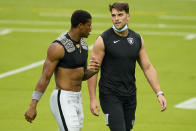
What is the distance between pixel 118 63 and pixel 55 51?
49.4 inches

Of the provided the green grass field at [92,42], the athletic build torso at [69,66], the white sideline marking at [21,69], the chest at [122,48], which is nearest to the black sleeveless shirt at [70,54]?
the athletic build torso at [69,66]

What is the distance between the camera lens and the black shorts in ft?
33.1

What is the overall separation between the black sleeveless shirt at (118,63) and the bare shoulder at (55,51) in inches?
38.5

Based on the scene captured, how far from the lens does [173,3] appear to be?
37.3m

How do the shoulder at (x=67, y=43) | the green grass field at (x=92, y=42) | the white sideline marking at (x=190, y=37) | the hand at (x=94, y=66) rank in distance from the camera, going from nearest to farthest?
the shoulder at (x=67, y=43)
the hand at (x=94, y=66)
the green grass field at (x=92, y=42)
the white sideline marking at (x=190, y=37)

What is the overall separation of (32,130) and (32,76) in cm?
548

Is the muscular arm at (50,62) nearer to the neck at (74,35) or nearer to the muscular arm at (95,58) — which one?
the neck at (74,35)

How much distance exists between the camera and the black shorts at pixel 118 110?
1009 centimetres

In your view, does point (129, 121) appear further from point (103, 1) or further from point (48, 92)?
point (103, 1)

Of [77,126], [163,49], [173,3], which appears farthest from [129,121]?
[173,3]

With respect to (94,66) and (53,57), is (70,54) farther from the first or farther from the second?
(94,66)

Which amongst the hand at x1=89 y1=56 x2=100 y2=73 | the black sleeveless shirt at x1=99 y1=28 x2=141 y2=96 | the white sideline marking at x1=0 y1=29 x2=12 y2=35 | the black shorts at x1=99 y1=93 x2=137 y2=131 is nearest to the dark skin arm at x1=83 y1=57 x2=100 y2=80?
the hand at x1=89 y1=56 x2=100 y2=73

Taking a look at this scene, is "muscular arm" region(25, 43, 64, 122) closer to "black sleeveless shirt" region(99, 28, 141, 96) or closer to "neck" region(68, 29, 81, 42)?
"neck" region(68, 29, 81, 42)

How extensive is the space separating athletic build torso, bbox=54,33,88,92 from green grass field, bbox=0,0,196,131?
4.18m
